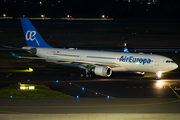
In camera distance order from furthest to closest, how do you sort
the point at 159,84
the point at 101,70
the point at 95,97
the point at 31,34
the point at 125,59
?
1. the point at 31,34
2. the point at 125,59
3. the point at 101,70
4. the point at 159,84
5. the point at 95,97

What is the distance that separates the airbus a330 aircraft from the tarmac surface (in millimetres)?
1661

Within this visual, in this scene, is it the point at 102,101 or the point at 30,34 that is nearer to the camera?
the point at 102,101

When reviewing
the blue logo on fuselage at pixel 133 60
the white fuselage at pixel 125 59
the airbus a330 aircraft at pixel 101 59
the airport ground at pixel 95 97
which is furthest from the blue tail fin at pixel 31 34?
the blue logo on fuselage at pixel 133 60

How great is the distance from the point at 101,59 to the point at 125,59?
4.09 meters

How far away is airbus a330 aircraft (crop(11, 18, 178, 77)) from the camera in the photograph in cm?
4362

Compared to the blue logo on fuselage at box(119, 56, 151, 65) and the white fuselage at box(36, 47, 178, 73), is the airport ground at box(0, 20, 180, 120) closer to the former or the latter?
the white fuselage at box(36, 47, 178, 73)

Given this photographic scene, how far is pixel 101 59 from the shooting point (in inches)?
1836

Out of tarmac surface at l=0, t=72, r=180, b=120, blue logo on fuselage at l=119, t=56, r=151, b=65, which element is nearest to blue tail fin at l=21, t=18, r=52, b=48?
tarmac surface at l=0, t=72, r=180, b=120

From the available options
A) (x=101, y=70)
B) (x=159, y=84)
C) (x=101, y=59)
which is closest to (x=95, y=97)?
(x=101, y=70)

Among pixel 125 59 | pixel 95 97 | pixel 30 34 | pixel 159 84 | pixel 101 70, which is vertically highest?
pixel 30 34

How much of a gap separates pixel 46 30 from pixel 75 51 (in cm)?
6780

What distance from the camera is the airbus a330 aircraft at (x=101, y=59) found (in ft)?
143

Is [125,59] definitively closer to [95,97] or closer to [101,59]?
[101,59]

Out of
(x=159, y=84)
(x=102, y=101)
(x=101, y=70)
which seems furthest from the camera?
(x=101, y=70)
